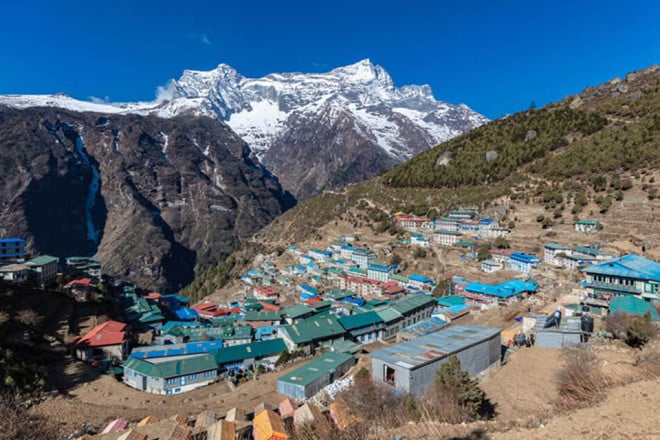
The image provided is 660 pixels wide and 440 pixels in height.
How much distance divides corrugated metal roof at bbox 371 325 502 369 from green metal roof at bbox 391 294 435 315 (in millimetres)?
15629

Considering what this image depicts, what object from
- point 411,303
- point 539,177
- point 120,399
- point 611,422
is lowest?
point 120,399

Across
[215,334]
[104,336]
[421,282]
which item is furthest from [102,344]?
[421,282]

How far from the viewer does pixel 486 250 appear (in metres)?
47.6

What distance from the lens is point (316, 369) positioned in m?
25.0

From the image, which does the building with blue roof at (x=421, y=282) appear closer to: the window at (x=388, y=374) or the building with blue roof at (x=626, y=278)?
the building with blue roof at (x=626, y=278)

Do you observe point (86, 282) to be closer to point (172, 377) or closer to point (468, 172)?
point (172, 377)

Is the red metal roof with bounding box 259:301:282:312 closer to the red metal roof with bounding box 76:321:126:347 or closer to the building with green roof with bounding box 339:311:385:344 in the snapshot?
the building with green roof with bounding box 339:311:385:344

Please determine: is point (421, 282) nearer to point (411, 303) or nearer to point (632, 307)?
point (411, 303)

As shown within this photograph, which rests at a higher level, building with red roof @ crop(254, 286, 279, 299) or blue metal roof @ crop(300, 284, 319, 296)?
blue metal roof @ crop(300, 284, 319, 296)

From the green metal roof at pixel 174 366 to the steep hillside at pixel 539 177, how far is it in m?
41.0

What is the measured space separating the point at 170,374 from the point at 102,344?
354 inches

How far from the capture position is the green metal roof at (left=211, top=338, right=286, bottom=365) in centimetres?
3053

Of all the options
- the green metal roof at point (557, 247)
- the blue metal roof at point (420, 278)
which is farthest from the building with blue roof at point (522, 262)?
the blue metal roof at point (420, 278)

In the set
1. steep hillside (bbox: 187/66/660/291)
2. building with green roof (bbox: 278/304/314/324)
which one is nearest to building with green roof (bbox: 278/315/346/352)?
building with green roof (bbox: 278/304/314/324)
